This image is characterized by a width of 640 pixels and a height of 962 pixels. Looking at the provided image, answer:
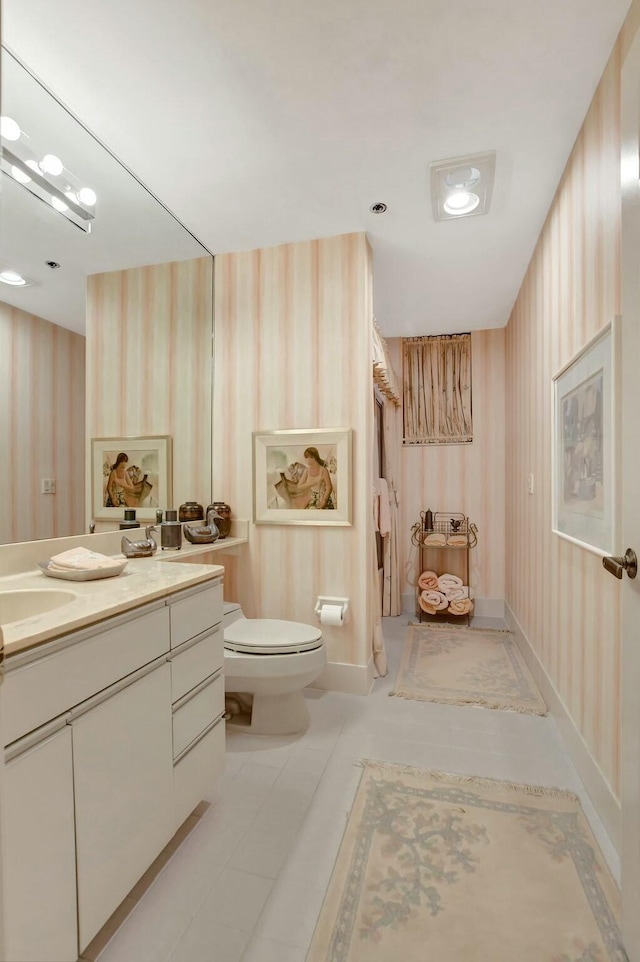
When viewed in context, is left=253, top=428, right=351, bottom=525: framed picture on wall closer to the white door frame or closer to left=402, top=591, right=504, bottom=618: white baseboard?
the white door frame

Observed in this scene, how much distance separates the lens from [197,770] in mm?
1507

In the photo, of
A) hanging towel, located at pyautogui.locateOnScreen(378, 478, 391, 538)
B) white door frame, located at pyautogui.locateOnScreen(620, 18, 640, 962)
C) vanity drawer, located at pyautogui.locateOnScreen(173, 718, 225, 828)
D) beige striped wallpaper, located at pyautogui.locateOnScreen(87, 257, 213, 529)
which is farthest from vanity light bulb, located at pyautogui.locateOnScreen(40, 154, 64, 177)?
hanging towel, located at pyautogui.locateOnScreen(378, 478, 391, 538)

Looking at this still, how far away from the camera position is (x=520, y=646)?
3.23 m

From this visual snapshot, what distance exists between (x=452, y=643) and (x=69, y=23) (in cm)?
364

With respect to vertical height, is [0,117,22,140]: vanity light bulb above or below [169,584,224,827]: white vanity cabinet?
above

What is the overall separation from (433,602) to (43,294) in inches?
133

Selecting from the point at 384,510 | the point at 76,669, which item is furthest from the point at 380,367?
the point at 76,669

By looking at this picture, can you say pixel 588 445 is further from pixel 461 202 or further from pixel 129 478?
pixel 129 478

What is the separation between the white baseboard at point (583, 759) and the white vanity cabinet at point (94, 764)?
1.29 m

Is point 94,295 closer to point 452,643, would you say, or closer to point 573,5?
point 573,5

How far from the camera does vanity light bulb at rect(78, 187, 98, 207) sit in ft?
6.24

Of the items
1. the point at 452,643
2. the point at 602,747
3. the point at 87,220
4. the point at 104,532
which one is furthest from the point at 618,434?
the point at 452,643

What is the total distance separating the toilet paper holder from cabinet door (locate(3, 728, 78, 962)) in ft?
5.26

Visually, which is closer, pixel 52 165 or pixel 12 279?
pixel 12 279
